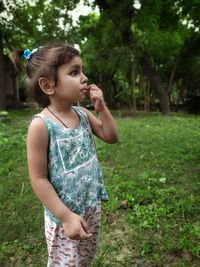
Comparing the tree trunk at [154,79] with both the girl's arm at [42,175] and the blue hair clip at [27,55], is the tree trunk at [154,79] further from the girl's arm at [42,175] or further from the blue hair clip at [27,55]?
the girl's arm at [42,175]

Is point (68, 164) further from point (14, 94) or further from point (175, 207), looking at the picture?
point (14, 94)

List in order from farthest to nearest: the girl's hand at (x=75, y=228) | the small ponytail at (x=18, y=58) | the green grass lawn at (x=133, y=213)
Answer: the green grass lawn at (x=133, y=213)
the small ponytail at (x=18, y=58)
the girl's hand at (x=75, y=228)

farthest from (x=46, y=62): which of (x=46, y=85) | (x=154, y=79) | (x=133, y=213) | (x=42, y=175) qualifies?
(x=154, y=79)

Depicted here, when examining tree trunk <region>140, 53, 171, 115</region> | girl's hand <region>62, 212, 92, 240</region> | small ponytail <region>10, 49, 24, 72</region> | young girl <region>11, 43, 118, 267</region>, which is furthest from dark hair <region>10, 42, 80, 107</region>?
tree trunk <region>140, 53, 171, 115</region>

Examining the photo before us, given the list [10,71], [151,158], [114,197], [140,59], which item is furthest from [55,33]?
[114,197]

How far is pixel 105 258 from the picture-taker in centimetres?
269

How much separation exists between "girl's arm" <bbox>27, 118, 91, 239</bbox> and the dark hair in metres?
0.17

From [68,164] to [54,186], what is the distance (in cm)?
11

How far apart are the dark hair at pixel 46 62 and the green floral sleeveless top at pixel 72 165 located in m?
0.15

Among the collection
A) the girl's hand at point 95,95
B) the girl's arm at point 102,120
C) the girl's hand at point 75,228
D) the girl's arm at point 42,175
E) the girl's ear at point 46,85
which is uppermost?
the girl's ear at point 46,85

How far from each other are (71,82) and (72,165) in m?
0.36

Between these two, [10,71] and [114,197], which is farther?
[10,71]

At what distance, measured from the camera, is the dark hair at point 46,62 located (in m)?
1.51

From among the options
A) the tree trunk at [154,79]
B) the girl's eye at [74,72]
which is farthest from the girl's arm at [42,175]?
the tree trunk at [154,79]
